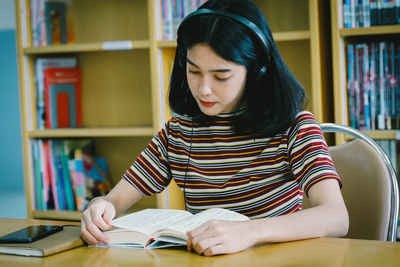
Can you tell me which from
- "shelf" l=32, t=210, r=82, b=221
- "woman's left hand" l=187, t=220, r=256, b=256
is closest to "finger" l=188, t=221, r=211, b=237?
"woman's left hand" l=187, t=220, r=256, b=256

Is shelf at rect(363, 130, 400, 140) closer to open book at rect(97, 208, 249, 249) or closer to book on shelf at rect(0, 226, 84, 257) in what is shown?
open book at rect(97, 208, 249, 249)

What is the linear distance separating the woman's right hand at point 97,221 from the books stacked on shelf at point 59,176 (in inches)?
53.4

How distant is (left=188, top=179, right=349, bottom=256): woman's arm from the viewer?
3.11 ft

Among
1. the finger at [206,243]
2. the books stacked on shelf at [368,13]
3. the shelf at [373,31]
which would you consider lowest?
the finger at [206,243]

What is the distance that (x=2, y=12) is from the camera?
5379 millimetres

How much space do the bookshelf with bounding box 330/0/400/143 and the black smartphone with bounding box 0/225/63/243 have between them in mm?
1271

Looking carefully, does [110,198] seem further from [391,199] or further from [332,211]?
[391,199]

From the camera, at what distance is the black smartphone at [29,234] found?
1.07 meters

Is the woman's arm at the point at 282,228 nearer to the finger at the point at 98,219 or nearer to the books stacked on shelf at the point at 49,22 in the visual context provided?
the finger at the point at 98,219

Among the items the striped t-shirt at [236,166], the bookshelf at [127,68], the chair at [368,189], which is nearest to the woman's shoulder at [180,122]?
the striped t-shirt at [236,166]

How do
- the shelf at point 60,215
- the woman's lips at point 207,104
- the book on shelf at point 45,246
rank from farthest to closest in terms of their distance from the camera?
the shelf at point 60,215, the woman's lips at point 207,104, the book on shelf at point 45,246

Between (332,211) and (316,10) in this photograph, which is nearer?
(332,211)

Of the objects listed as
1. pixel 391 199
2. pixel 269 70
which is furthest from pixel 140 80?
pixel 391 199

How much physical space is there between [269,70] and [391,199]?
448mm
